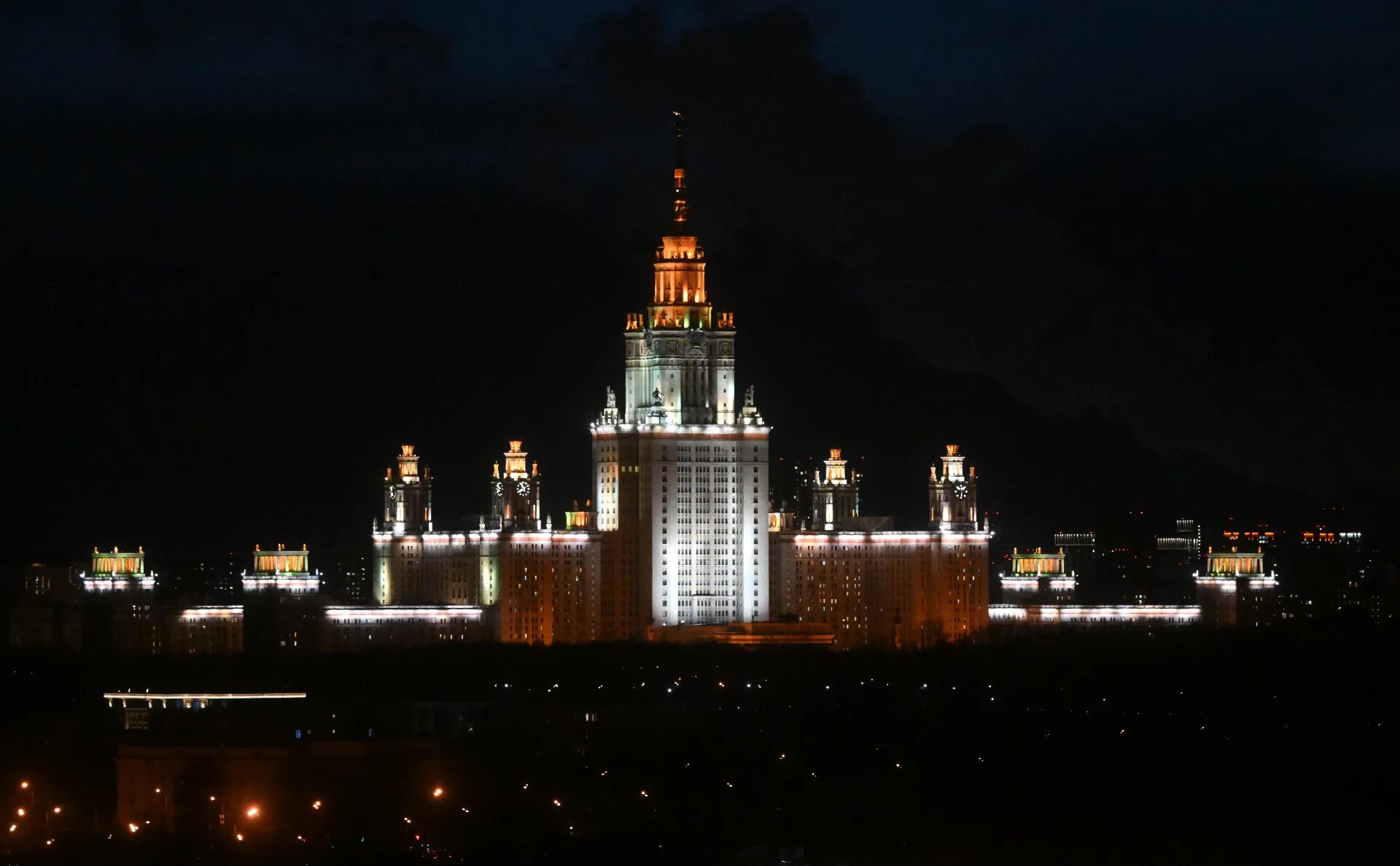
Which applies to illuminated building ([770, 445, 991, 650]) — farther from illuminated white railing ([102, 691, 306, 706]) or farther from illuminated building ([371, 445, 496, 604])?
illuminated white railing ([102, 691, 306, 706])

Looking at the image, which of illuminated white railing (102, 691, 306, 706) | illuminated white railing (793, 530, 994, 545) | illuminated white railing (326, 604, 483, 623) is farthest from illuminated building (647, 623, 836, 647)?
illuminated white railing (102, 691, 306, 706)

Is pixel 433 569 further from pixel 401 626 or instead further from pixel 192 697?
pixel 192 697

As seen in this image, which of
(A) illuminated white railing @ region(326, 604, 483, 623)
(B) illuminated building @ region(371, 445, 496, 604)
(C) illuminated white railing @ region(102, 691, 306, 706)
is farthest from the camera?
(B) illuminated building @ region(371, 445, 496, 604)

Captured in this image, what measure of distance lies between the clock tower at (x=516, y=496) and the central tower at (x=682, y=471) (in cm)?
359

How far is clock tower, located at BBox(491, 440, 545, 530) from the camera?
190250 mm

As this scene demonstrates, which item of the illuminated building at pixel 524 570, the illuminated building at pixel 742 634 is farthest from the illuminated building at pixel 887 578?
the illuminated building at pixel 524 570

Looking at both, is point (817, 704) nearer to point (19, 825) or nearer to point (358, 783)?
point (358, 783)

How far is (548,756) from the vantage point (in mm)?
140750

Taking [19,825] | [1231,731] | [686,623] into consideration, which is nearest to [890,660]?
[686,623]

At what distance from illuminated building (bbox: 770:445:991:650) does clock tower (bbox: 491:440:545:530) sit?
1148cm

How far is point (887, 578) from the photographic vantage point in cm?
19512

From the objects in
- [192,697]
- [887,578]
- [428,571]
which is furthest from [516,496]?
[192,697]

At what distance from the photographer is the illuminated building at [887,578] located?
19288cm

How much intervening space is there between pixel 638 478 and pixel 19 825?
210 feet
